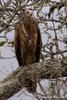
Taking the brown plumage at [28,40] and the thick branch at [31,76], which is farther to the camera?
the brown plumage at [28,40]

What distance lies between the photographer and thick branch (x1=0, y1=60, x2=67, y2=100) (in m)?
2.58

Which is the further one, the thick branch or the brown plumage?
the brown plumage

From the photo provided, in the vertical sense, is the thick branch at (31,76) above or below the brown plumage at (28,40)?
below

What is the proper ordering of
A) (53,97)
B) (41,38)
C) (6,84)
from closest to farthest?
1. (53,97)
2. (6,84)
3. (41,38)

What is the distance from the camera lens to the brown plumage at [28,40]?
3068 millimetres

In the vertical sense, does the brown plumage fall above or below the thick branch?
above

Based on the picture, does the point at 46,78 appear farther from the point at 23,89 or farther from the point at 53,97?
the point at 53,97

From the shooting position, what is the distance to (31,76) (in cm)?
262

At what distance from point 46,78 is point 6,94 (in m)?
0.31

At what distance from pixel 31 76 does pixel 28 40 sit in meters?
0.53

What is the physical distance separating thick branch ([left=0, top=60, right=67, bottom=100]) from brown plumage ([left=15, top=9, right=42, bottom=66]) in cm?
46

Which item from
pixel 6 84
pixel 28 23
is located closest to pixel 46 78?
pixel 6 84

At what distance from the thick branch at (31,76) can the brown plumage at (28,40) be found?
456 mm

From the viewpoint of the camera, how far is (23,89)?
8.61 feet
